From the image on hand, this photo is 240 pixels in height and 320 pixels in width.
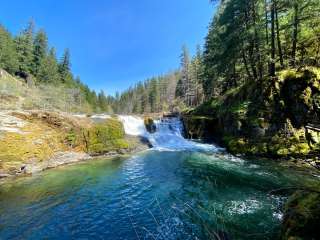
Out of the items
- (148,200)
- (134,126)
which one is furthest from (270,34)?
(148,200)

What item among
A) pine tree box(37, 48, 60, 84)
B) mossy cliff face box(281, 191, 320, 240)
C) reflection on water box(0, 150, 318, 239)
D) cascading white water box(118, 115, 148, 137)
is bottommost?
reflection on water box(0, 150, 318, 239)

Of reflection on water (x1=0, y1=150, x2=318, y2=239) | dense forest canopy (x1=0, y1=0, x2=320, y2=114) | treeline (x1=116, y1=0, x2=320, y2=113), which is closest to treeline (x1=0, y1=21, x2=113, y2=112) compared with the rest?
dense forest canopy (x1=0, y1=0, x2=320, y2=114)

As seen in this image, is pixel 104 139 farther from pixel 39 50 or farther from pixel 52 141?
pixel 39 50

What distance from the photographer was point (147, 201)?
1099 cm

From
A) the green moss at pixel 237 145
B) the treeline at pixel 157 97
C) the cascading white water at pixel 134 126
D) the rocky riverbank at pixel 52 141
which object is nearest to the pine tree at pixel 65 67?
the treeline at pixel 157 97

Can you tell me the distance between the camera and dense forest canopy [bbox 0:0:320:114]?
71.4 ft

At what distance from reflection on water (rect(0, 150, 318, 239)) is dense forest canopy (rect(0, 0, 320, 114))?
Answer: 12508mm

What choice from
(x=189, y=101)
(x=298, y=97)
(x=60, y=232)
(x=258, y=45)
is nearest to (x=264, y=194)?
(x=60, y=232)

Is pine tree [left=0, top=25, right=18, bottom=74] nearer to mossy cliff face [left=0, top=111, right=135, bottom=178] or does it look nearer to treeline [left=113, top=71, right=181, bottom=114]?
mossy cliff face [left=0, top=111, right=135, bottom=178]

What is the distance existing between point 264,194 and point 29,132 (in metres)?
19.5

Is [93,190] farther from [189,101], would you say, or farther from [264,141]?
[189,101]

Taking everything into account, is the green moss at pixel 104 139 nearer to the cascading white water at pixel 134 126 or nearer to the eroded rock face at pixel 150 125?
the cascading white water at pixel 134 126

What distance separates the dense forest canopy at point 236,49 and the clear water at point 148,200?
12290 millimetres

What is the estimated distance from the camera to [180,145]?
90.4 feet
